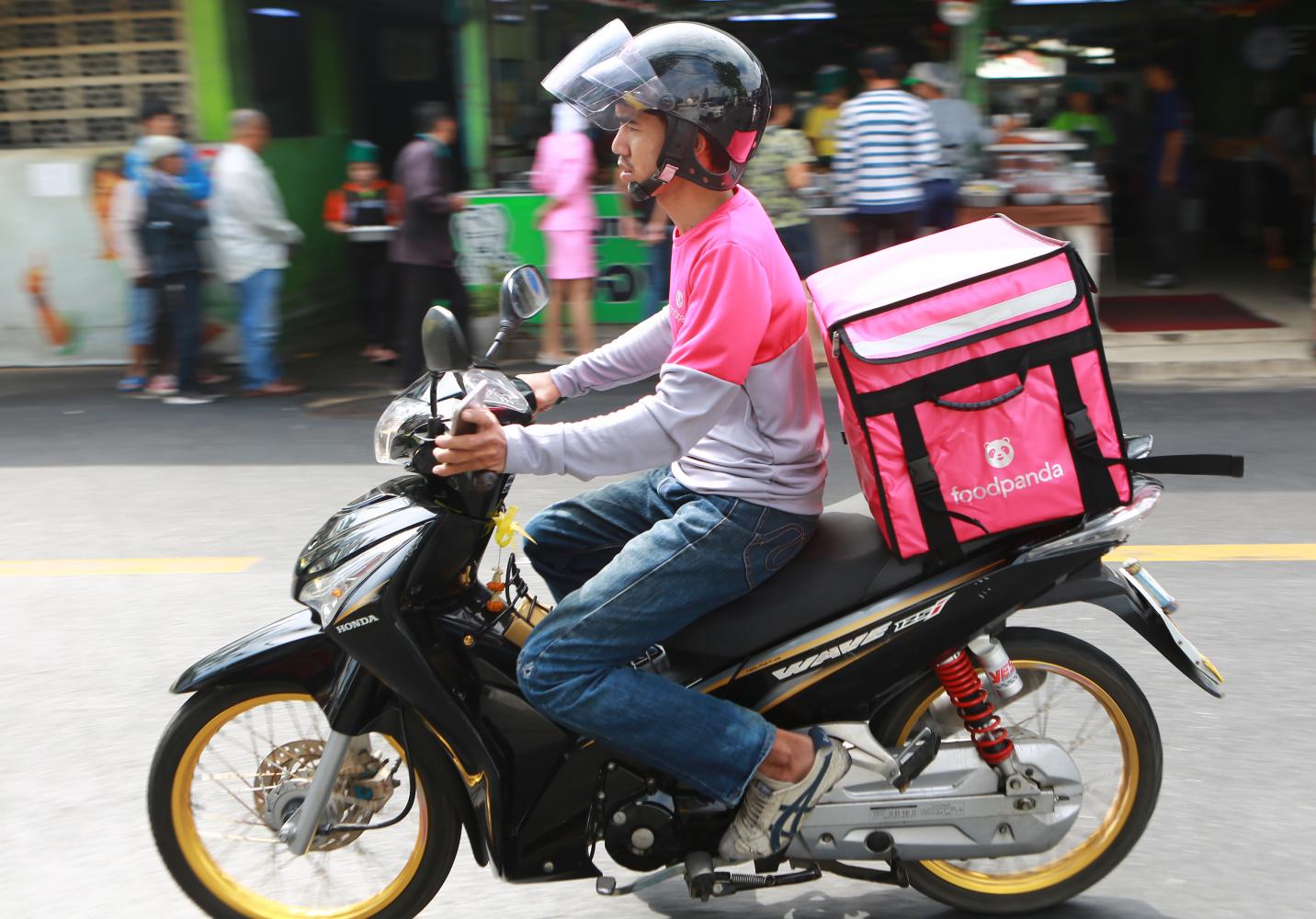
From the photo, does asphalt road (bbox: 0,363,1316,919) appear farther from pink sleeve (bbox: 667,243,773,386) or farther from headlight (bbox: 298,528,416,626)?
pink sleeve (bbox: 667,243,773,386)

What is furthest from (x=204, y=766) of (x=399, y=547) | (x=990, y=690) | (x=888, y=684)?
(x=990, y=690)

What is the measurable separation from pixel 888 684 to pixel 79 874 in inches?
78.3

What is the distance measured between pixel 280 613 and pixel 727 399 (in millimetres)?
2858

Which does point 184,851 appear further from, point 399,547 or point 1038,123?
point 1038,123

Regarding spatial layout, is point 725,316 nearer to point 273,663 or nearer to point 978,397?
point 978,397

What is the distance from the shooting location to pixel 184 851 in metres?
2.95

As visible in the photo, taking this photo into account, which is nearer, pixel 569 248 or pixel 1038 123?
pixel 569 248

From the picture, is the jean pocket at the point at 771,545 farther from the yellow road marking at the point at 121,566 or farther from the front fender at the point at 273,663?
the yellow road marking at the point at 121,566

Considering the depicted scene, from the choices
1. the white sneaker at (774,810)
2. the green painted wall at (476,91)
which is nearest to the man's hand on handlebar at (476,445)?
the white sneaker at (774,810)

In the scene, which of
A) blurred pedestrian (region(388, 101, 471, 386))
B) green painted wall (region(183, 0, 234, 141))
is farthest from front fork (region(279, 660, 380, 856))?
green painted wall (region(183, 0, 234, 141))

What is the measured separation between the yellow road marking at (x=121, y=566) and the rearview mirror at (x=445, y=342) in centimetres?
328

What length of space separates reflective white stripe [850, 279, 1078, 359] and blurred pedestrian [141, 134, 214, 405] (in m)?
7.25

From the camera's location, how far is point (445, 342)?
2486 mm

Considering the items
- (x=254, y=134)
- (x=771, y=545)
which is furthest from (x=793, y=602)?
(x=254, y=134)
